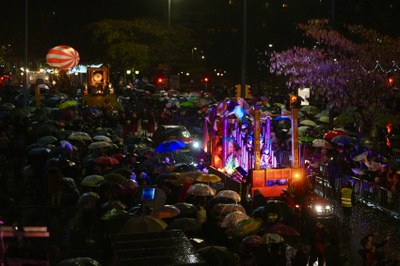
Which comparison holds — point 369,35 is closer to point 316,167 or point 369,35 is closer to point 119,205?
point 316,167

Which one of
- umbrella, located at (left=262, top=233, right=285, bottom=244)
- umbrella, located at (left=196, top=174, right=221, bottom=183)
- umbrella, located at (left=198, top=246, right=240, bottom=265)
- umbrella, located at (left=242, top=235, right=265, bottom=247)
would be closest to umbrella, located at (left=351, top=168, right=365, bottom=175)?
umbrella, located at (left=196, top=174, right=221, bottom=183)

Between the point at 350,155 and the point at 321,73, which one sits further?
the point at 321,73

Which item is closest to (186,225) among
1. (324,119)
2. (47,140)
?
(47,140)

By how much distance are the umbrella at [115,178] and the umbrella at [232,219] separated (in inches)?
152

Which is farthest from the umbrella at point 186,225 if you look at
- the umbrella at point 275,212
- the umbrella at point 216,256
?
the umbrella at point 216,256

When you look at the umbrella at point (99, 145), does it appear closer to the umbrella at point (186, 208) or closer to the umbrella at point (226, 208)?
the umbrella at point (186, 208)

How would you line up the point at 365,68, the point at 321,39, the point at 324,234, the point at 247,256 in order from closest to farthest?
the point at 247,256, the point at 324,234, the point at 365,68, the point at 321,39

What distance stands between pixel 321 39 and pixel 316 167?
9.48 m

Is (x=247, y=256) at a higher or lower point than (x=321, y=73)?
lower

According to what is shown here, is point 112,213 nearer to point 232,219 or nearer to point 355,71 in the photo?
point 232,219

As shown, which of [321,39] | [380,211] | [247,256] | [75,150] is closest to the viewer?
[247,256]

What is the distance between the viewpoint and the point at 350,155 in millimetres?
21312

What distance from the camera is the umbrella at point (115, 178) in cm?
1538

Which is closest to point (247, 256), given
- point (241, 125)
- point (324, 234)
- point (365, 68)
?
point (324, 234)
